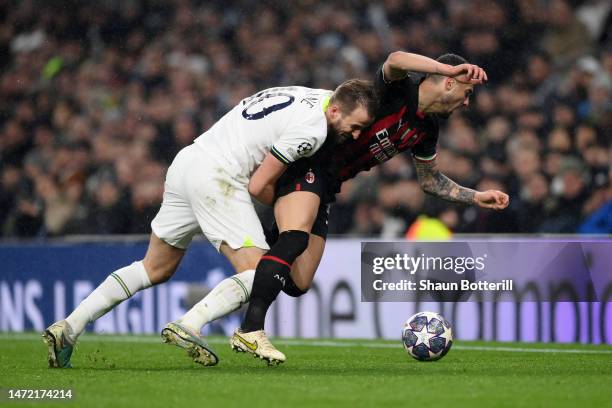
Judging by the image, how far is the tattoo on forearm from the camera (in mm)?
7367

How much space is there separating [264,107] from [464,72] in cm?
114

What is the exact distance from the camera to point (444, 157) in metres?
11.8

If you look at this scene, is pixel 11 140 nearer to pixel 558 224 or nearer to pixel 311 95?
pixel 558 224

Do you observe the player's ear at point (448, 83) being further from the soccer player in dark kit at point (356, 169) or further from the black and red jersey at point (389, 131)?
the black and red jersey at point (389, 131)

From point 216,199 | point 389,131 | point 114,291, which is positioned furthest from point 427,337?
point 114,291

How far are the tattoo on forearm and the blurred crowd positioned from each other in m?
3.51

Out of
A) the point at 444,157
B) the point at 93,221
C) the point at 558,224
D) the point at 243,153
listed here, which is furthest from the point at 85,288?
the point at 243,153

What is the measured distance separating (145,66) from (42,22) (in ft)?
7.99

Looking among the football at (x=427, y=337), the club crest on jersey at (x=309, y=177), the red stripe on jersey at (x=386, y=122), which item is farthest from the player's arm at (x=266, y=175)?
the football at (x=427, y=337)

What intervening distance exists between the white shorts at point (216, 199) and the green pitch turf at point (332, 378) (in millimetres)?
750

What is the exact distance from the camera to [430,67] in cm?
616

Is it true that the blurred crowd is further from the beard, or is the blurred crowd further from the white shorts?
the white shorts

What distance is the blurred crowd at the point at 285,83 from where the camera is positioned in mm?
11258

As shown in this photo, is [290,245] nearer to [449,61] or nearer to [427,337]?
[427,337]
